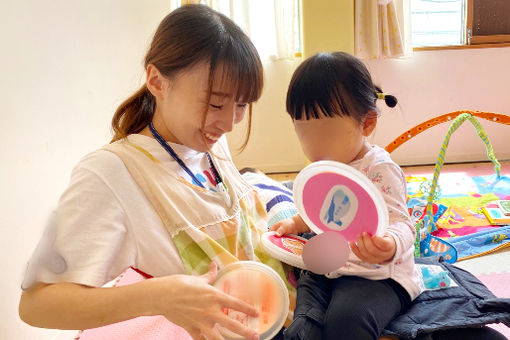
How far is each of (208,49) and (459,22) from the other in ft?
9.79

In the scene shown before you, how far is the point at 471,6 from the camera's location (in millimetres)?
3041

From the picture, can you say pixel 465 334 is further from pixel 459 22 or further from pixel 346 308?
pixel 459 22

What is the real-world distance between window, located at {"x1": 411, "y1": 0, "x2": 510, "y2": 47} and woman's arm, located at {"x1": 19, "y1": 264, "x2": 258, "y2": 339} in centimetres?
305

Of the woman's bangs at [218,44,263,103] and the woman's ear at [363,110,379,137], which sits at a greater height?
the woman's bangs at [218,44,263,103]

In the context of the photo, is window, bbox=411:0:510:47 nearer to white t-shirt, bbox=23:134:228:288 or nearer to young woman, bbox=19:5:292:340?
young woman, bbox=19:5:292:340

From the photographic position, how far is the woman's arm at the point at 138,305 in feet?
1.90

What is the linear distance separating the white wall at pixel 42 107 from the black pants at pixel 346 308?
2.36ft

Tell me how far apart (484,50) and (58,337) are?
3197 millimetres

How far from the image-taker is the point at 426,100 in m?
3.11

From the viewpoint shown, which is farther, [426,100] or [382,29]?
[426,100]

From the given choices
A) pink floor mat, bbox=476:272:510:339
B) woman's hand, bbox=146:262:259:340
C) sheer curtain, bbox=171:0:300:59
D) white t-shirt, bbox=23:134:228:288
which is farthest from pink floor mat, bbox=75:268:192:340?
sheer curtain, bbox=171:0:300:59

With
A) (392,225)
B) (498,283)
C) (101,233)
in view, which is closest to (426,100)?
(498,283)

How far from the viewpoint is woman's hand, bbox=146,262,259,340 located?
579 mm

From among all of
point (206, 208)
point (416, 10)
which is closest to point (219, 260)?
point (206, 208)
